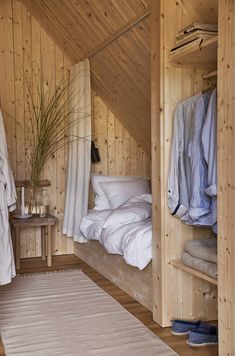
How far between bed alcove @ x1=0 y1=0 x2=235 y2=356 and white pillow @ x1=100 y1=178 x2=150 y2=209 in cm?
40

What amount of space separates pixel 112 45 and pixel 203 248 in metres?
2.20

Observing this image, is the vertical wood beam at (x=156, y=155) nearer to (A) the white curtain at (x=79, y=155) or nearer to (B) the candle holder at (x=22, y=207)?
(A) the white curtain at (x=79, y=155)

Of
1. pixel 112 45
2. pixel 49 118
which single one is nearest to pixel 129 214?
pixel 112 45

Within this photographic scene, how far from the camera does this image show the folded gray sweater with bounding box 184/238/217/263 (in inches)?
108

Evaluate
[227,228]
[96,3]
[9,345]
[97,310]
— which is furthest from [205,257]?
[96,3]

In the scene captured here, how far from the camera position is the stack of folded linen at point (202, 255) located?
271 centimetres

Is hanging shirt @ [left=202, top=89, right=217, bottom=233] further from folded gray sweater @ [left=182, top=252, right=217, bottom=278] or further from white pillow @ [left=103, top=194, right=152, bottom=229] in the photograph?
white pillow @ [left=103, top=194, right=152, bottom=229]

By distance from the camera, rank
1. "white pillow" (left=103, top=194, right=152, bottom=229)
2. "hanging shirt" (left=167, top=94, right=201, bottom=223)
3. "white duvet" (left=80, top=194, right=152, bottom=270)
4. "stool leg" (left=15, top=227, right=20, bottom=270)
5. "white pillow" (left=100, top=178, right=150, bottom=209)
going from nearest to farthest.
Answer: "hanging shirt" (left=167, top=94, right=201, bottom=223), "white duvet" (left=80, top=194, right=152, bottom=270), "white pillow" (left=103, top=194, right=152, bottom=229), "white pillow" (left=100, top=178, right=150, bottom=209), "stool leg" (left=15, top=227, right=20, bottom=270)

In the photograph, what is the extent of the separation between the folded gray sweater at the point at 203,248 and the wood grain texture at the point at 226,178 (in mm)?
345

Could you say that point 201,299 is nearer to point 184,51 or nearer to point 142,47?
point 184,51

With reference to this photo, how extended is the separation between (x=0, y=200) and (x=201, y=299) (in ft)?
5.19

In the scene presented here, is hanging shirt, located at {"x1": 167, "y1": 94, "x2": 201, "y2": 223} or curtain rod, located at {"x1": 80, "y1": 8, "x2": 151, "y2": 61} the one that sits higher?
curtain rod, located at {"x1": 80, "y1": 8, "x2": 151, "y2": 61}

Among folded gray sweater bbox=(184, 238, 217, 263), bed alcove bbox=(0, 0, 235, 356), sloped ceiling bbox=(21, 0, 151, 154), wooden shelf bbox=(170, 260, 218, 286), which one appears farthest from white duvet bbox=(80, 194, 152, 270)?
sloped ceiling bbox=(21, 0, 151, 154)

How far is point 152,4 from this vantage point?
3.15m
